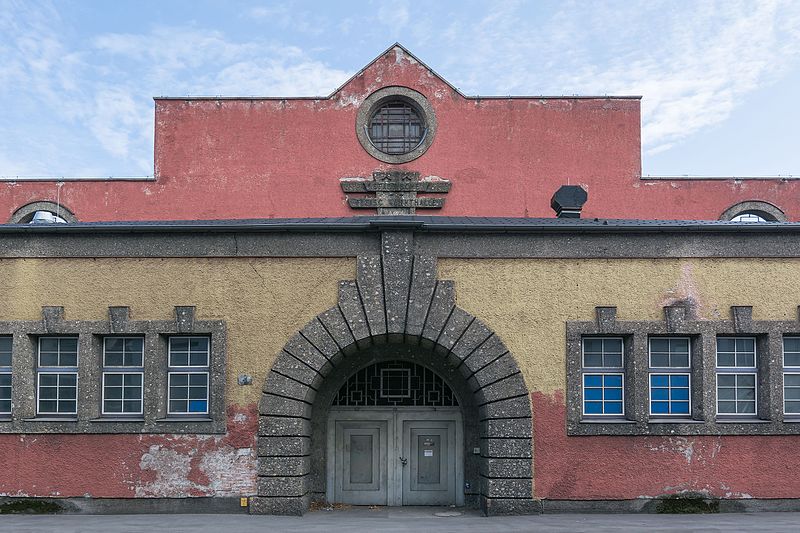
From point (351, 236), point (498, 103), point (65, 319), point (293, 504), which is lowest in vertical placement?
point (293, 504)

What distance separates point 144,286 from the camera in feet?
37.3

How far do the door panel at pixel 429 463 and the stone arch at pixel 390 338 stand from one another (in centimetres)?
94

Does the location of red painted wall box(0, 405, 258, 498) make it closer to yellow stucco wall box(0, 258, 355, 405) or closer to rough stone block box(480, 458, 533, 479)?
yellow stucco wall box(0, 258, 355, 405)

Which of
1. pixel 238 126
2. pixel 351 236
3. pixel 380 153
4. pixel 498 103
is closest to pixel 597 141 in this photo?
pixel 498 103

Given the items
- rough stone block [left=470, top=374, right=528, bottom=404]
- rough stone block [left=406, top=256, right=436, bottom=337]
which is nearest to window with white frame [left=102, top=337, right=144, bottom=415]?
rough stone block [left=406, top=256, right=436, bottom=337]

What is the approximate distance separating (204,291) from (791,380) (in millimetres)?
8952

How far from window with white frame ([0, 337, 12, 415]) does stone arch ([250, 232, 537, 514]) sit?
3887mm

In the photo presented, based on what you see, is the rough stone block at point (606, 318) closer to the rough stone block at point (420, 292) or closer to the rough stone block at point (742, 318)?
the rough stone block at point (742, 318)

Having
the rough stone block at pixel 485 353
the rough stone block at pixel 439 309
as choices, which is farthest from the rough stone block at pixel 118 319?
the rough stone block at pixel 485 353

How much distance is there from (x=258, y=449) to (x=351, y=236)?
3.41 meters

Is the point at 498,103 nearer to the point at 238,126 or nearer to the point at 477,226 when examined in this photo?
the point at 238,126

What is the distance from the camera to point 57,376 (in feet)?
37.6

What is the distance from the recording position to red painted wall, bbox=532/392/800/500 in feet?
36.2

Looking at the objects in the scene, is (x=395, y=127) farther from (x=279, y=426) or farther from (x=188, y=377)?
(x=279, y=426)
